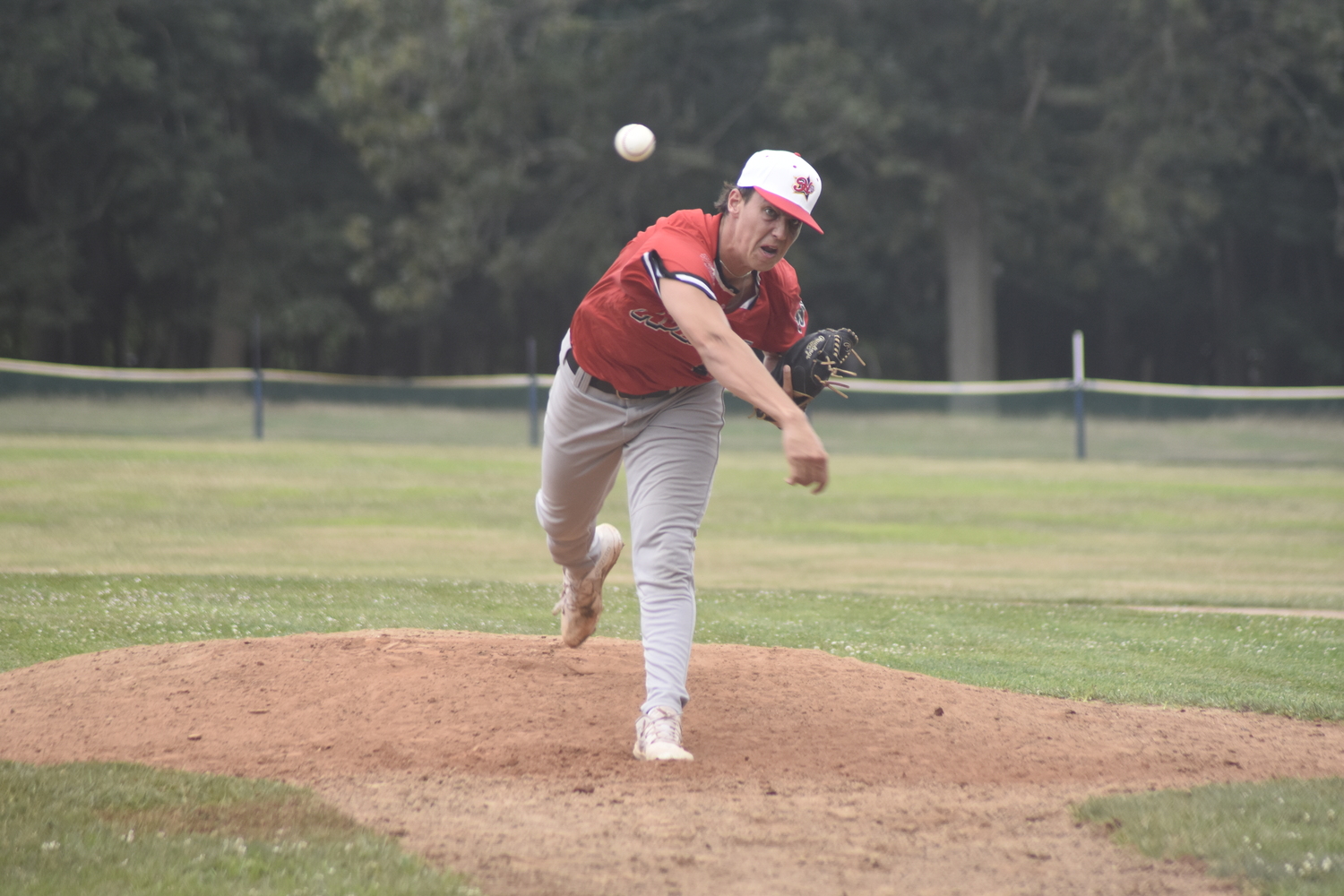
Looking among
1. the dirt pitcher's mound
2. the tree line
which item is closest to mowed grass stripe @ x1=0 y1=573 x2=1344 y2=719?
the dirt pitcher's mound

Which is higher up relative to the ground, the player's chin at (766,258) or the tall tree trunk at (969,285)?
the tall tree trunk at (969,285)

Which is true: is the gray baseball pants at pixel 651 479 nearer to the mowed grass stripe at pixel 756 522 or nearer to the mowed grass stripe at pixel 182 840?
the mowed grass stripe at pixel 182 840

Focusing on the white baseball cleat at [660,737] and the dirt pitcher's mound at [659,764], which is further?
the white baseball cleat at [660,737]

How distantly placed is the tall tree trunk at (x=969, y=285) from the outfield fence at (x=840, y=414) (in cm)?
665

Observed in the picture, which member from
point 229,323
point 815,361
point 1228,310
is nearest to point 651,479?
point 815,361

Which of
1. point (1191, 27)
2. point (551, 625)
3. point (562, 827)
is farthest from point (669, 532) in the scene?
point (1191, 27)

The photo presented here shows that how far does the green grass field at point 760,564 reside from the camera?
255 inches

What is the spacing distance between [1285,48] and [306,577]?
86.0 ft

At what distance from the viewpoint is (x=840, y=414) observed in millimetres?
25656

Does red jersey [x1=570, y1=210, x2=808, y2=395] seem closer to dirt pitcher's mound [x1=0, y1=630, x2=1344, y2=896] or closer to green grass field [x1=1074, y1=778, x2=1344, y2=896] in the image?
dirt pitcher's mound [x1=0, y1=630, x2=1344, y2=896]

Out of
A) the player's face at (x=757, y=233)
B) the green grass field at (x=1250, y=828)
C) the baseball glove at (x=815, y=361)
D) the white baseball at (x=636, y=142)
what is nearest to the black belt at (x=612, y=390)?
the baseball glove at (x=815, y=361)

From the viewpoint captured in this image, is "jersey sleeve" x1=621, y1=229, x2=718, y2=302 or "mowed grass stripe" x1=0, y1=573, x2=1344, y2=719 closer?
"jersey sleeve" x1=621, y1=229, x2=718, y2=302

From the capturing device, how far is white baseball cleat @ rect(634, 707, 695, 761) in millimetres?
4387

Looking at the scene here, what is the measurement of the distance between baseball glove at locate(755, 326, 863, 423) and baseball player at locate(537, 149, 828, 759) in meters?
0.08
